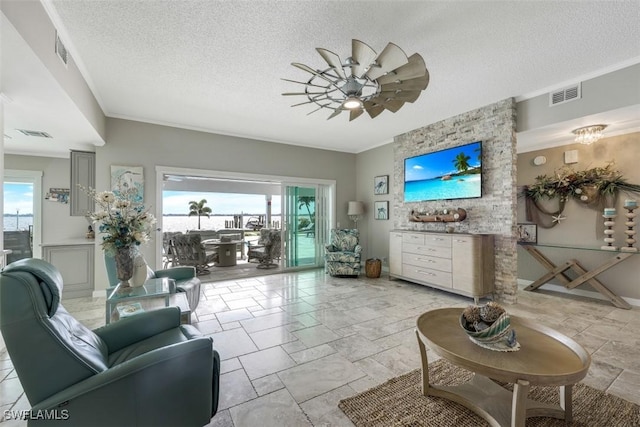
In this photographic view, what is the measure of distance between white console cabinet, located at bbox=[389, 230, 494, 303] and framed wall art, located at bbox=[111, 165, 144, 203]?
4.67 metres

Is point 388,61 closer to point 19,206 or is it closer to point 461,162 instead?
point 461,162

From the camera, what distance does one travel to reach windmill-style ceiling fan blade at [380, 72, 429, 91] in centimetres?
224

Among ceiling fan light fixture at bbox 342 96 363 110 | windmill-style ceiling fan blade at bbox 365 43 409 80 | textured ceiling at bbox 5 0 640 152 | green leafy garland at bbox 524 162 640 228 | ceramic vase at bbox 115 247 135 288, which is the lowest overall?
ceramic vase at bbox 115 247 135 288

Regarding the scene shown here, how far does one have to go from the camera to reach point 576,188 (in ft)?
14.1

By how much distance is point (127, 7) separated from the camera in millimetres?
2135

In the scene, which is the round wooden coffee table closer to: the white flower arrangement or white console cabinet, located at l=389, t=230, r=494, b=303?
white console cabinet, located at l=389, t=230, r=494, b=303

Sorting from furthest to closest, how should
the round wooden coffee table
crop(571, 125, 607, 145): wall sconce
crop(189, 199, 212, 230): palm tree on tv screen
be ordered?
crop(189, 199, 212, 230): palm tree on tv screen, crop(571, 125, 607, 145): wall sconce, the round wooden coffee table

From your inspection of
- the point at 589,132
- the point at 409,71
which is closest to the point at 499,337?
the point at 409,71

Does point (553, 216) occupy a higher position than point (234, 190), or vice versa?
point (234, 190)

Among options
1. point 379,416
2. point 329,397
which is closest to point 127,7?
point 329,397

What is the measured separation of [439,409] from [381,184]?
16.1 ft

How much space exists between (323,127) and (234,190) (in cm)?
605

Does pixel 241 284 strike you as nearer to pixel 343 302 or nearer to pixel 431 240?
pixel 343 302

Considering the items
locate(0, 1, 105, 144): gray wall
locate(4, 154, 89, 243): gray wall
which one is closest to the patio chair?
locate(4, 154, 89, 243): gray wall
